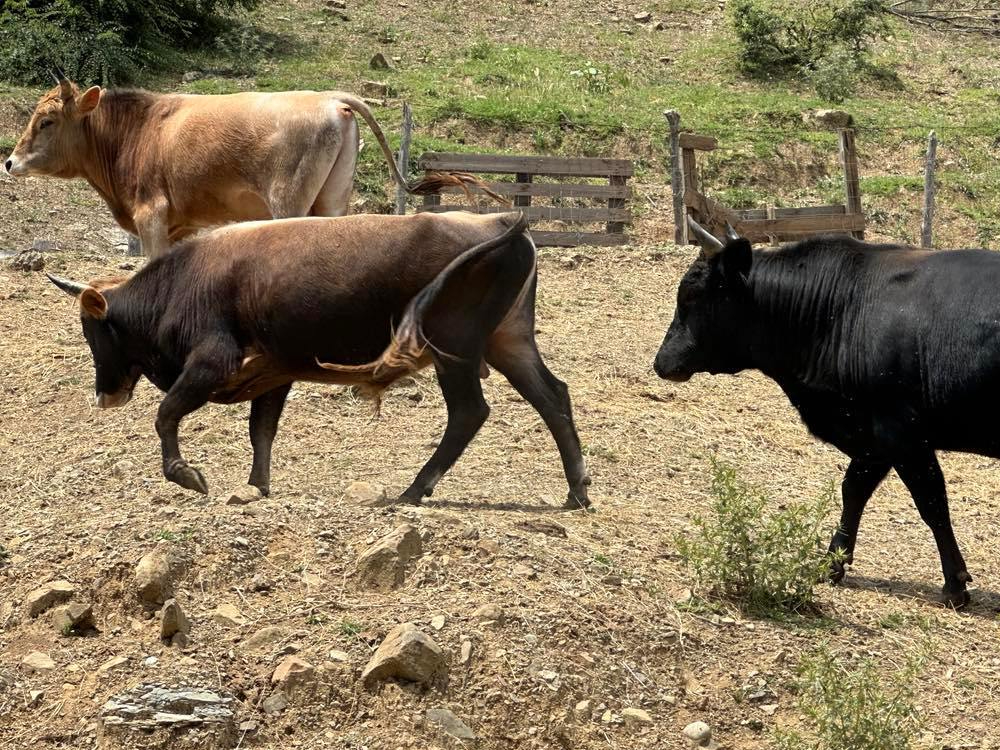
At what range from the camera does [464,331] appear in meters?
7.66

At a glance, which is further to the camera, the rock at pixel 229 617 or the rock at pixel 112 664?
the rock at pixel 229 617

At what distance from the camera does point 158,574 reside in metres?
5.85

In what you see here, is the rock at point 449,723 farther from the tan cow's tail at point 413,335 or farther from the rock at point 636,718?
the tan cow's tail at point 413,335

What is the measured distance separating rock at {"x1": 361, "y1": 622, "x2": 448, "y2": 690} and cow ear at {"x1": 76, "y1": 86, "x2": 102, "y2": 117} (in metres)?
7.13

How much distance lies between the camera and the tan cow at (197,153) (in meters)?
10.4

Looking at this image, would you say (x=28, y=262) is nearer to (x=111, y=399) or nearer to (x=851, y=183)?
(x=111, y=399)

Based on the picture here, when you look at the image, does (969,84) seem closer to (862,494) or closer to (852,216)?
(852,216)

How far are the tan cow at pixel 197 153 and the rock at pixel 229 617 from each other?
4.91 m

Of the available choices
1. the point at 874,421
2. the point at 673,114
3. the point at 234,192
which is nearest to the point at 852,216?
the point at 673,114

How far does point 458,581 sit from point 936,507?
288cm

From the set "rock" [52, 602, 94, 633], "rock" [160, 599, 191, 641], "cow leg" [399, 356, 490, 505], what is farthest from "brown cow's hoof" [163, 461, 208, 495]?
"rock" [160, 599, 191, 641]

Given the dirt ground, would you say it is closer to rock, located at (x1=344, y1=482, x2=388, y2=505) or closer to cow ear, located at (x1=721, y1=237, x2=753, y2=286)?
rock, located at (x1=344, y1=482, x2=388, y2=505)

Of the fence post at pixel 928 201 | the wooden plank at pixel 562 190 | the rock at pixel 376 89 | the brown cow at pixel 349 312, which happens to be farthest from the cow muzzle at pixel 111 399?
the rock at pixel 376 89

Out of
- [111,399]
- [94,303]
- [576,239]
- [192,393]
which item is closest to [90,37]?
[576,239]
